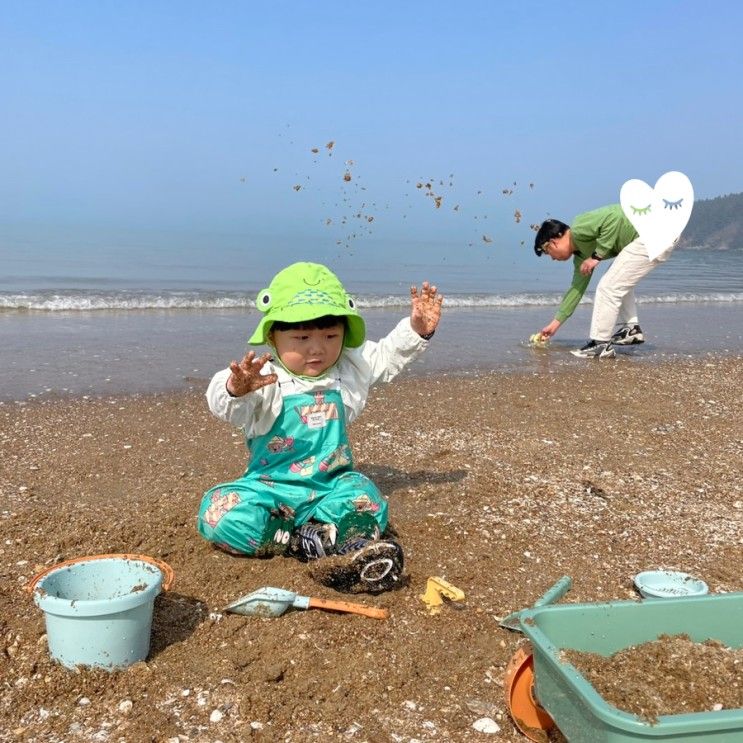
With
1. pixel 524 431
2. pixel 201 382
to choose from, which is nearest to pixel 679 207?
pixel 524 431

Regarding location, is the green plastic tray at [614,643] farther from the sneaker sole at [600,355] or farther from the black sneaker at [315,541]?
the sneaker sole at [600,355]

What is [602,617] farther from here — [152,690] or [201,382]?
[201,382]

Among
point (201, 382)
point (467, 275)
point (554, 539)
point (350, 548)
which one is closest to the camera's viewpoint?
point (350, 548)

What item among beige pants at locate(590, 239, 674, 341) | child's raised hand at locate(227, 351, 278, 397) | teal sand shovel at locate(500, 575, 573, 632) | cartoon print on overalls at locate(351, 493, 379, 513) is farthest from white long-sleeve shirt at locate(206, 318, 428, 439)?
beige pants at locate(590, 239, 674, 341)

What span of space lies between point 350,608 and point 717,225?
216 ft

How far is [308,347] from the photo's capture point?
393 centimetres

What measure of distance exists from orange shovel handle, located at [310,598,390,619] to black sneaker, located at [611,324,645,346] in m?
8.64

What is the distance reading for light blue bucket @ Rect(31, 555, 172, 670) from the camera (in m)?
2.75

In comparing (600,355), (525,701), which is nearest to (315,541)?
(525,701)

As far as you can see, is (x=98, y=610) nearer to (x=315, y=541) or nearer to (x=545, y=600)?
(x=315, y=541)

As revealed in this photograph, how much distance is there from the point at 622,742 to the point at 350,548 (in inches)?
69.4

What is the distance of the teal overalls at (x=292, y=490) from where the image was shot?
12.6ft

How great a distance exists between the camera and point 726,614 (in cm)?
274

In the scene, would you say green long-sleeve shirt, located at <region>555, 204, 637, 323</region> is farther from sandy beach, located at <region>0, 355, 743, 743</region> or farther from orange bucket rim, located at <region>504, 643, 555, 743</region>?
orange bucket rim, located at <region>504, 643, 555, 743</region>
